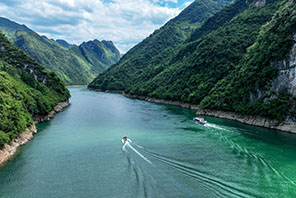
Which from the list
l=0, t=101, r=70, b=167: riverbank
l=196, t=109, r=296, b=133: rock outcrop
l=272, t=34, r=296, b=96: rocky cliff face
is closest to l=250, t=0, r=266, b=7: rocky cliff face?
l=272, t=34, r=296, b=96: rocky cliff face

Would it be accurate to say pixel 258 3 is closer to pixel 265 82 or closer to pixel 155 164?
pixel 265 82

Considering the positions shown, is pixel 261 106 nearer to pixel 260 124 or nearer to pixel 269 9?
pixel 260 124

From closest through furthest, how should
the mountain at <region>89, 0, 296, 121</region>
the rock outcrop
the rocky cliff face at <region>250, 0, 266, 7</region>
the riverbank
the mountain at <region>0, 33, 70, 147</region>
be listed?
the riverbank, the mountain at <region>0, 33, 70, 147</region>, the rock outcrop, the mountain at <region>89, 0, 296, 121</region>, the rocky cliff face at <region>250, 0, 266, 7</region>

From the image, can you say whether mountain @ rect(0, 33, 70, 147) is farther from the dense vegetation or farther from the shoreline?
the dense vegetation

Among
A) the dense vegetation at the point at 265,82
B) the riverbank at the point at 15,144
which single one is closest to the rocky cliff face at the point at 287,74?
the dense vegetation at the point at 265,82

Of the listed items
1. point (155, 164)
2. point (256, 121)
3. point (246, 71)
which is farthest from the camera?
point (246, 71)

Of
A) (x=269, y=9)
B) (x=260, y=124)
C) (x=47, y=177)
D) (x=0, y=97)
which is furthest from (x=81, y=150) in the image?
(x=269, y=9)

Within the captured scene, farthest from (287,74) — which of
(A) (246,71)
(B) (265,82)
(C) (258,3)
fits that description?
(C) (258,3)

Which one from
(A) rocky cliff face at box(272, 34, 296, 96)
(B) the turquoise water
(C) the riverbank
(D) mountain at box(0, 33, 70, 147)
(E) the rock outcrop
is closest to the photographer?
(B) the turquoise water
